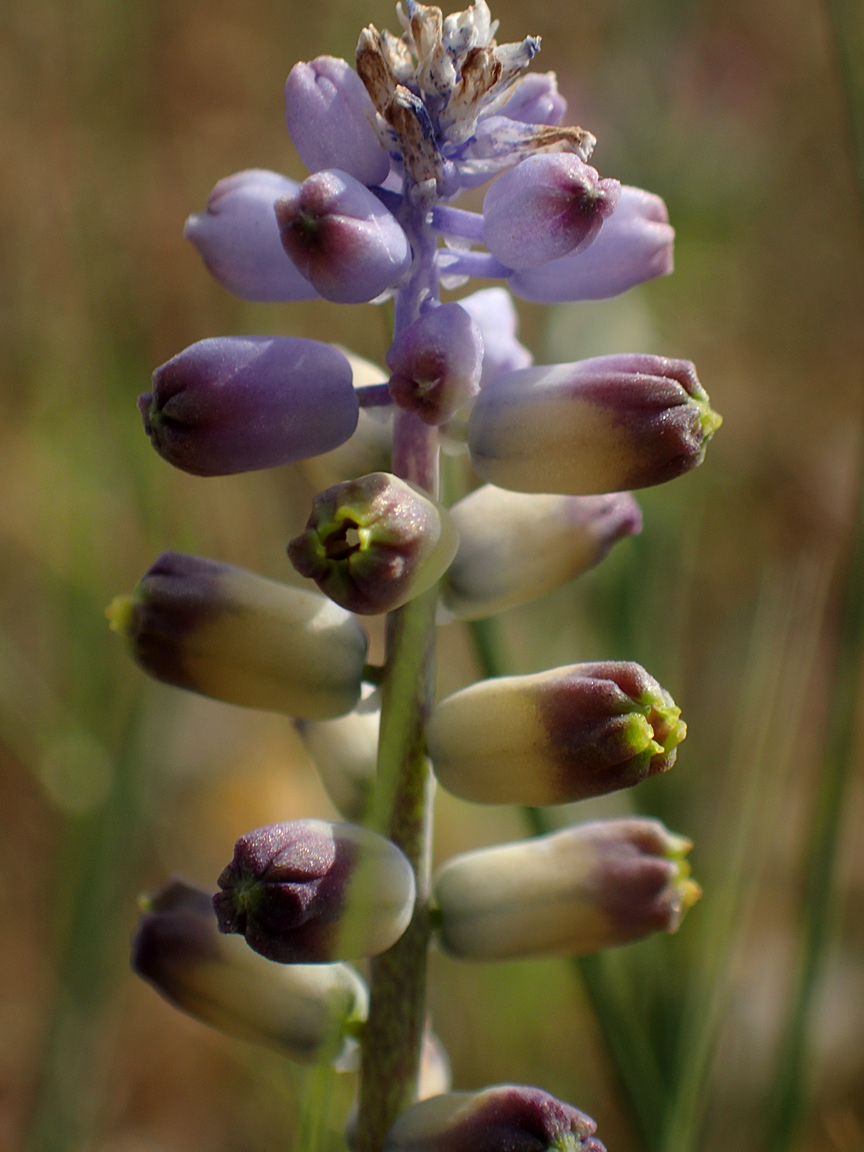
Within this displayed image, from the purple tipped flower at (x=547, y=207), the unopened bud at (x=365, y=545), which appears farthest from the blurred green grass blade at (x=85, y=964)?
the purple tipped flower at (x=547, y=207)

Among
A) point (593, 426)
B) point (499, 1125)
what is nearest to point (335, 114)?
point (593, 426)

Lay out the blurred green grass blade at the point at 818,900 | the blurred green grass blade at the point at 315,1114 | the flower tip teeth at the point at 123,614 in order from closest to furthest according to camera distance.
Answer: the blurred green grass blade at the point at 315,1114 < the flower tip teeth at the point at 123,614 < the blurred green grass blade at the point at 818,900

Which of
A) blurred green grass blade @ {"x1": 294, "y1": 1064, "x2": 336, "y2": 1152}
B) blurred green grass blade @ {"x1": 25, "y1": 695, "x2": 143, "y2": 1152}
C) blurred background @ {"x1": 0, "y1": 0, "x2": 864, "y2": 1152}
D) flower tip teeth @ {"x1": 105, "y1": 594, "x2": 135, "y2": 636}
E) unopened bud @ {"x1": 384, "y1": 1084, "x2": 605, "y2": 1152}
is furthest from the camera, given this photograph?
blurred green grass blade @ {"x1": 25, "y1": 695, "x2": 143, "y2": 1152}

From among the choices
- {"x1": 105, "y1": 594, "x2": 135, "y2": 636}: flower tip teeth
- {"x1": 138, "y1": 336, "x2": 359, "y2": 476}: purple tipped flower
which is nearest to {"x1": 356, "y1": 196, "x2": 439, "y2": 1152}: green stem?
{"x1": 138, "y1": 336, "x2": 359, "y2": 476}: purple tipped flower

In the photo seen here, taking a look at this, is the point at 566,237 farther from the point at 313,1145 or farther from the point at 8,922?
the point at 8,922

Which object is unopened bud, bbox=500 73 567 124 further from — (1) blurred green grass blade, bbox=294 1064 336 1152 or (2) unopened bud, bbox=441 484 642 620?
(1) blurred green grass blade, bbox=294 1064 336 1152

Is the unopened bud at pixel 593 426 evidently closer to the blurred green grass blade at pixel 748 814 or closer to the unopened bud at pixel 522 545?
the unopened bud at pixel 522 545

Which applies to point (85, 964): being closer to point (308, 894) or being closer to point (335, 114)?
point (308, 894)
